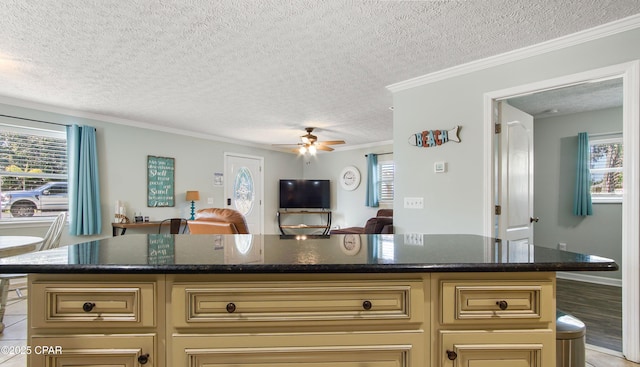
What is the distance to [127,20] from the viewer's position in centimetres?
208

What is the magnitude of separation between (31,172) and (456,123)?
5.17 meters

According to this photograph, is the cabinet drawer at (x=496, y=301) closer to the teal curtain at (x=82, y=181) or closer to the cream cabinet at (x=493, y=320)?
the cream cabinet at (x=493, y=320)

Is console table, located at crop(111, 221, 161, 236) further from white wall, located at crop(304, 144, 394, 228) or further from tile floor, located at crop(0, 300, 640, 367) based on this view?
white wall, located at crop(304, 144, 394, 228)

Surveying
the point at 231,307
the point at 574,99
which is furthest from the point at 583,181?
the point at 231,307

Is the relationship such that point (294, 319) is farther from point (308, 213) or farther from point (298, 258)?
point (308, 213)

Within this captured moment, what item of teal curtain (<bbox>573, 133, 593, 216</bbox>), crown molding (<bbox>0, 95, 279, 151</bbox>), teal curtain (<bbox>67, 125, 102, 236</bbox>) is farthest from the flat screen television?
teal curtain (<bbox>573, 133, 593, 216</bbox>)

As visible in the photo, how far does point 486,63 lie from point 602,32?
0.75 meters

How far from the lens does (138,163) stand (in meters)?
5.03

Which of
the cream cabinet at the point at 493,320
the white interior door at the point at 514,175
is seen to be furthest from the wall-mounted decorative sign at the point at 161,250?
the white interior door at the point at 514,175

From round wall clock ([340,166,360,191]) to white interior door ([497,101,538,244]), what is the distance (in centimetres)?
414

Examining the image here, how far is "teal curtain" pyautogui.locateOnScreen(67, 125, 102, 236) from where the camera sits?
427cm

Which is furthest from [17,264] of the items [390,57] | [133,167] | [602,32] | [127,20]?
[133,167]

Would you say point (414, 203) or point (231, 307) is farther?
point (414, 203)

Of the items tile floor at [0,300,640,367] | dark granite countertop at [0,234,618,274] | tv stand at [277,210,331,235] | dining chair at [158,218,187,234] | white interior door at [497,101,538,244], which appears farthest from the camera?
tv stand at [277,210,331,235]
